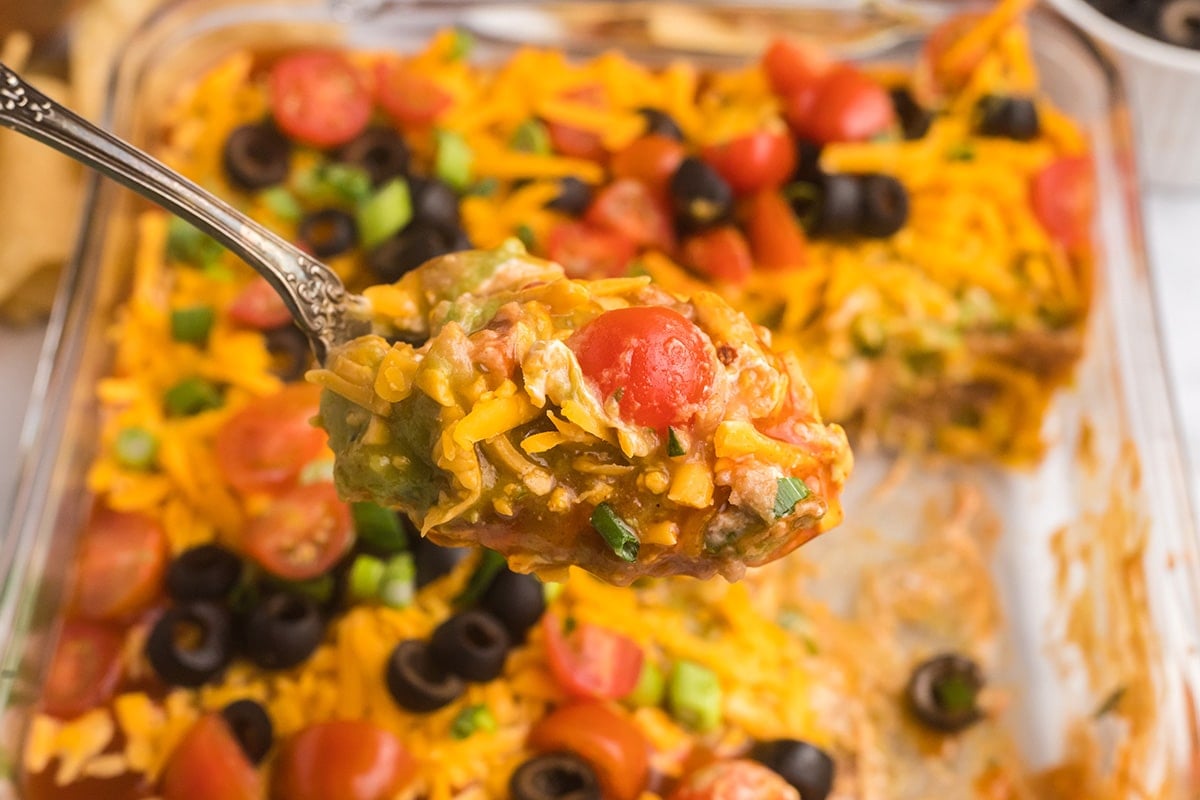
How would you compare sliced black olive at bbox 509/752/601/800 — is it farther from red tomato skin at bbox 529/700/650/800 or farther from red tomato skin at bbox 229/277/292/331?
red tomato skin at bbox 229/277/292/331

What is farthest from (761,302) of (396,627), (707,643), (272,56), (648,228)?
(272,56)

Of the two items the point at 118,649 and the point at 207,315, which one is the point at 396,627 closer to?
the point at 118,649

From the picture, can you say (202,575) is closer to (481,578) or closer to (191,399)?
(191,399)

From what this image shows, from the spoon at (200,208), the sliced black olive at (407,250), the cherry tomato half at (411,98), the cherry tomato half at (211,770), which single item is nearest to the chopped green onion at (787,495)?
the spoon at (200,208)

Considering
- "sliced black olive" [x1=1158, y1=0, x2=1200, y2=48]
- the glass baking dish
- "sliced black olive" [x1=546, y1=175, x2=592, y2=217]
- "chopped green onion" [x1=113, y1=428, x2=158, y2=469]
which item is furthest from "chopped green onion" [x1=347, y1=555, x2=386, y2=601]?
"sliced black olive" [x1=1158, y1=0, x2=1200, y2=48]

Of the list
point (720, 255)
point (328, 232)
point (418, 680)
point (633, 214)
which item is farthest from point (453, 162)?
point (418, 680)

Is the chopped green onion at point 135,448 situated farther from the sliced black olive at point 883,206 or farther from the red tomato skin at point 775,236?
the sliced black olive at point 883,206
